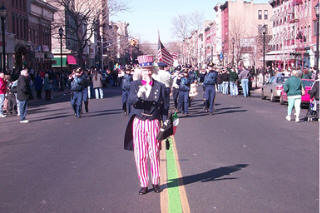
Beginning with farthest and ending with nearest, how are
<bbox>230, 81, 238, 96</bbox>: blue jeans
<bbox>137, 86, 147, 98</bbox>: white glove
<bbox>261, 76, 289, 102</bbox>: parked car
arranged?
1. <bbox>230, 81, 238, 96</bbox>: blue jeans
2. <bbox>261, 76, 289, 102</bbox>: parked car
3. <bbox>137, 86, 147, 98</bbox>: white glove

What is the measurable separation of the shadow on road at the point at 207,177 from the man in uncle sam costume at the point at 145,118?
0.78 metres

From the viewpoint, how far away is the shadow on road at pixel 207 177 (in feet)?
24.7

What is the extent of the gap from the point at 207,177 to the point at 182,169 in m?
0.75

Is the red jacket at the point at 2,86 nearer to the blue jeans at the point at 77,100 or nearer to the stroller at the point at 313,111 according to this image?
the blue jeans at the point at 77,100

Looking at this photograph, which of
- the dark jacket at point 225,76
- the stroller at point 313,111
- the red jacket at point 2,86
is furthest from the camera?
the dark jacket at point 225,76

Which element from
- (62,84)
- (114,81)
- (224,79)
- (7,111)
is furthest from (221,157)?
(114,81)

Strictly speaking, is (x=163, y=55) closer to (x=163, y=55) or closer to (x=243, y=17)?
(x=163, y=55)

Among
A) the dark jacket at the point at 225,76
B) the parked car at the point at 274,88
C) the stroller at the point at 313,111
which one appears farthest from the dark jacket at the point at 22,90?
the dark jacket at the point at 225,76

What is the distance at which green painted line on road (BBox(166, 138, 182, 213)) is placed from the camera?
618 cm

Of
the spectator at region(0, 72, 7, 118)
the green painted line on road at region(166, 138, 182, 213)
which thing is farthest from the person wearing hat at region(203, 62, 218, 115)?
the green painted line on road at region(166, 138, 182, 213)

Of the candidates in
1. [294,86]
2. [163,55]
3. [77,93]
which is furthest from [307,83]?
[77,93]

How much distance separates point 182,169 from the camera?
28.0 ft

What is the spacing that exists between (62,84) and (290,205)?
119 ft

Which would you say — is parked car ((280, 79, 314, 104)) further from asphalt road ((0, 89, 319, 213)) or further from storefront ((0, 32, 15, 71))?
storefront ((0, 32, 15, 71))
